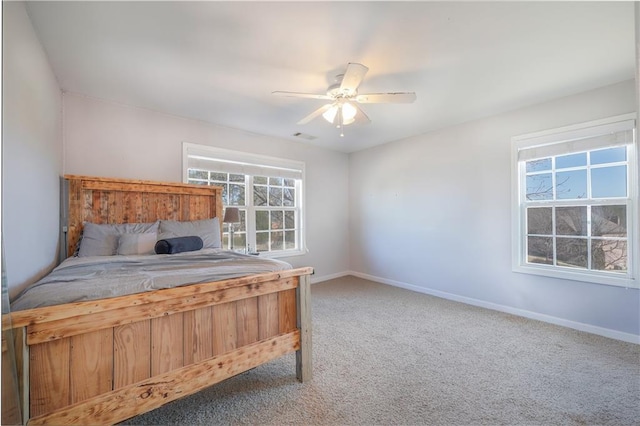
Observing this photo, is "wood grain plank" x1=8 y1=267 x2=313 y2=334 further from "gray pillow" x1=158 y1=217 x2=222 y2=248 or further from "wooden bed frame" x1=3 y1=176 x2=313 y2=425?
"gray pillow" x1=158 y1=217 x2=222 y2=248

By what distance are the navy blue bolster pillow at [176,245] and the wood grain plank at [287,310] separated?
49.9 inches

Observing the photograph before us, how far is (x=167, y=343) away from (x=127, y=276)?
45 centimetres

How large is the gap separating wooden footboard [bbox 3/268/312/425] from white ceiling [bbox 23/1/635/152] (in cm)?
170

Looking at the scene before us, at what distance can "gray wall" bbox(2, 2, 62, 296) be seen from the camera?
1.46 meters

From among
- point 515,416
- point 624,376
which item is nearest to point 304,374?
point 515,416

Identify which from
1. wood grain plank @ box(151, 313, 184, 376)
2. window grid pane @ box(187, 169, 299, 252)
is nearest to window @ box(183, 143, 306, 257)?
window grid pane @ box(187, 169, 299, 252)

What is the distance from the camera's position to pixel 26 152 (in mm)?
1735

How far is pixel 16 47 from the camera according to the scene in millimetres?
1595

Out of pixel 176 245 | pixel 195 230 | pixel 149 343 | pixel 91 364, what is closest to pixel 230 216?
pixel 195 230

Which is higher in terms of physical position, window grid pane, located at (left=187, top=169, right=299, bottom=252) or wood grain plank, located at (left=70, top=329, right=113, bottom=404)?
window grid pane, located at (left=187, top=169, right=299, bottom=252)

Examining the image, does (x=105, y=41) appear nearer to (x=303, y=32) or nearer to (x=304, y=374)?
(x=303, y=32)

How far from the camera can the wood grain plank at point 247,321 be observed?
67.9 inches

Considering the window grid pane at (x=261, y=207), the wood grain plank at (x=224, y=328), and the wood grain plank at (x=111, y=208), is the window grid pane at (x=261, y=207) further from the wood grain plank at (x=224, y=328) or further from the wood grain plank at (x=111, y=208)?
the wood grain plank at (x=224, y=328)

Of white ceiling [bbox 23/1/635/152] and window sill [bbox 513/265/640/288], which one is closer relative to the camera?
white ceiling [bbox 23/1/635/152]
